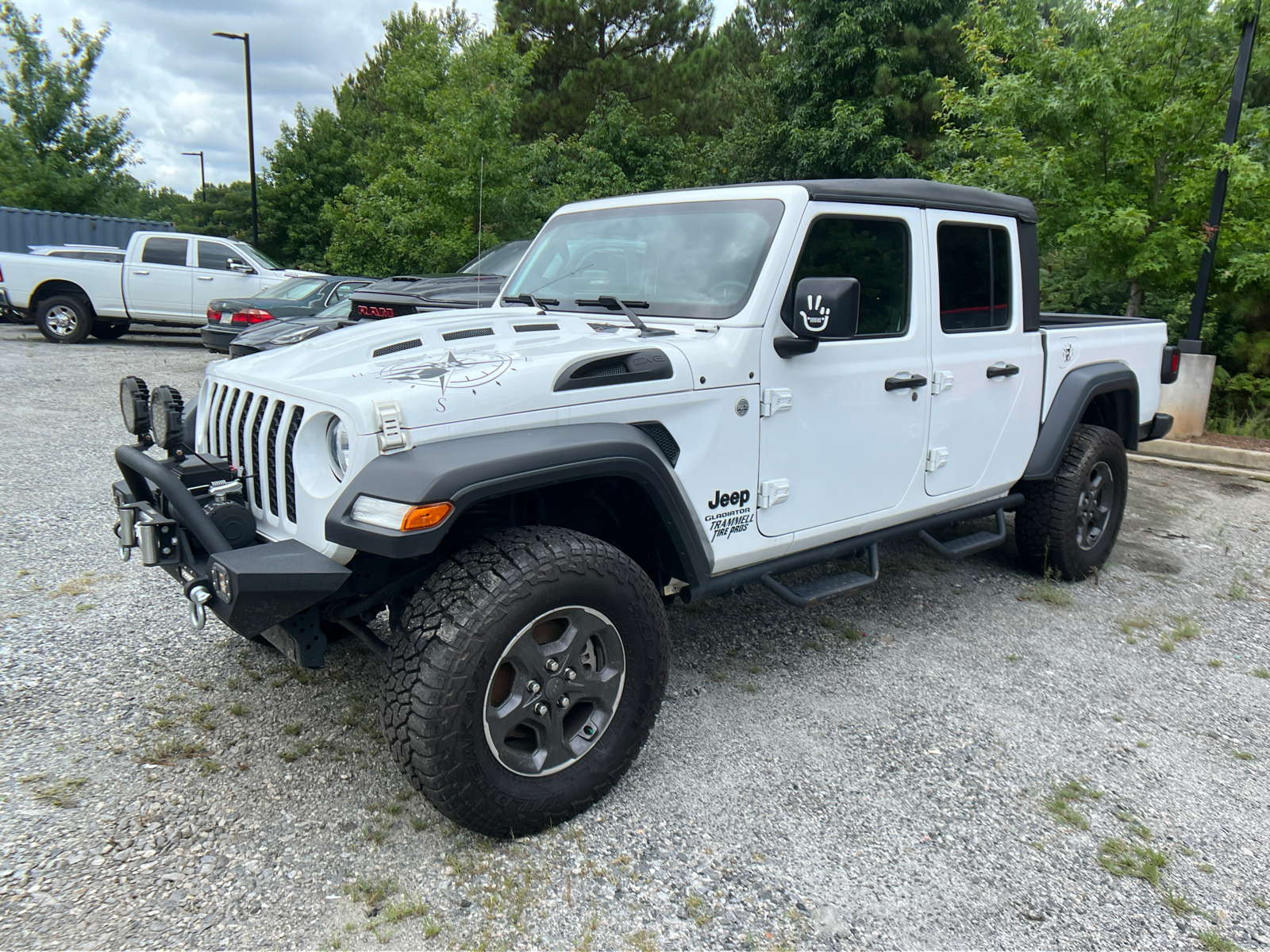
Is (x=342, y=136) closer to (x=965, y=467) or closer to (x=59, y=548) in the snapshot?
(x=59, y=548)

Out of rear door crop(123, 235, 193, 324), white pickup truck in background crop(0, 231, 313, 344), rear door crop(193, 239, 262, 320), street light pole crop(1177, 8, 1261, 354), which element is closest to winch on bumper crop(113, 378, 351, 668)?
street light pole crop(1177, 8, 1261, 354)

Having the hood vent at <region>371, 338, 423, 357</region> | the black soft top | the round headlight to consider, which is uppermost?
the black soft top

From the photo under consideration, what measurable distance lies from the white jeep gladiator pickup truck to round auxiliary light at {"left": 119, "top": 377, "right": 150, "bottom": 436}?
1 cm

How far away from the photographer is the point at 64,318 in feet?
49.0

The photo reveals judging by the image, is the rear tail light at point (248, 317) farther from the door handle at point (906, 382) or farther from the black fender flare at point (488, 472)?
the black fender flare at point (488, 472)

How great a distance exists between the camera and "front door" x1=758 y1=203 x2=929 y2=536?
331 centimetres

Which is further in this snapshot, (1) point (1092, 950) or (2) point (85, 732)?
(2) point (85, 732)

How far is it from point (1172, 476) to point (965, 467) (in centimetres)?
532

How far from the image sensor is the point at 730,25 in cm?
2811

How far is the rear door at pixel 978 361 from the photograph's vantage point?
4.02 metres

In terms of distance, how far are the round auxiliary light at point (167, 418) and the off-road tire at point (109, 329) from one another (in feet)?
48.2

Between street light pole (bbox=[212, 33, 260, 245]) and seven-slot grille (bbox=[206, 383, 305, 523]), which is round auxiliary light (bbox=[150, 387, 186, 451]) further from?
street light pole (bbox=[212, 33, 260, 245])

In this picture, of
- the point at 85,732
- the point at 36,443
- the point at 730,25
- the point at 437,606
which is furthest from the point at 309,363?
the point at 730,25

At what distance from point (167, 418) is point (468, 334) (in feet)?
3.30
